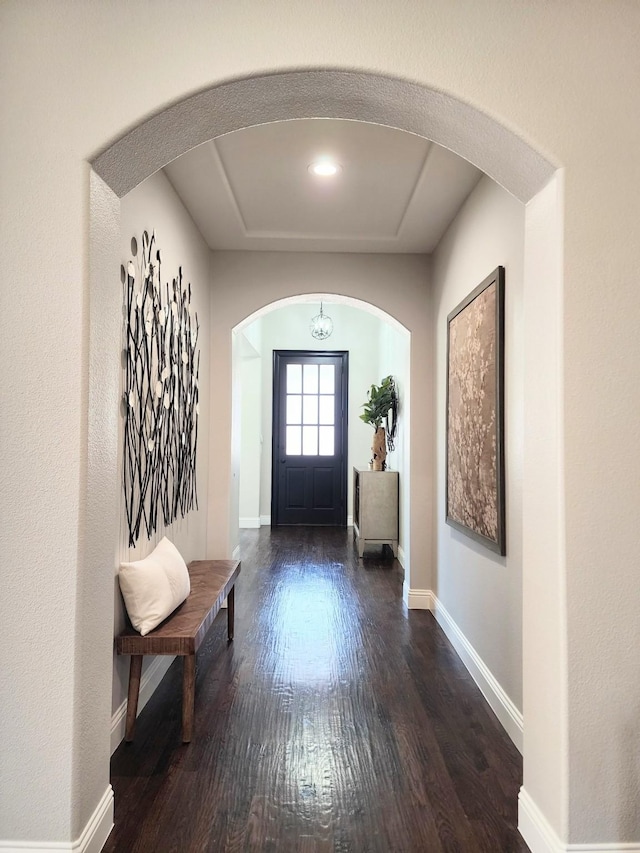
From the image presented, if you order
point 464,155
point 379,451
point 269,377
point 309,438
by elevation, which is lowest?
point 379,451

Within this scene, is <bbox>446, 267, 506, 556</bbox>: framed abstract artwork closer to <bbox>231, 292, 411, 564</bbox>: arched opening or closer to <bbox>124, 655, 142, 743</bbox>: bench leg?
<bbox>124, 655, 142, 743</bbox>: bench leg

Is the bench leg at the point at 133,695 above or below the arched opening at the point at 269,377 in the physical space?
below

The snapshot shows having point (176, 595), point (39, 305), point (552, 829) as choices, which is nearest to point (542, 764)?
point (552, 829)

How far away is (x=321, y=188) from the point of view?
127 inches

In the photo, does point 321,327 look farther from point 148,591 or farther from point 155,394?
point 148,591

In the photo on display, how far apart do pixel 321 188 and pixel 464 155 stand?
142 centimetres

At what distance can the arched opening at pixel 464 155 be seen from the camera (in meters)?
1.72

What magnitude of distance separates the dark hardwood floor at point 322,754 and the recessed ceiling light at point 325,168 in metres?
2.60

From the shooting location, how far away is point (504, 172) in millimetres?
1898

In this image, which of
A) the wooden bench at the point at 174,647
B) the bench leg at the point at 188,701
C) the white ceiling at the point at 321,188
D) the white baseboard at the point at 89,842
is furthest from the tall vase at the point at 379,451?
the white baseboard at the point at 89,842

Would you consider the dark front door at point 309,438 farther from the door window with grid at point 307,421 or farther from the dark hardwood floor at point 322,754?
the dark hardwood floor at point 322,754

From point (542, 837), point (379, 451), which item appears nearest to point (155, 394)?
point (542, 837)

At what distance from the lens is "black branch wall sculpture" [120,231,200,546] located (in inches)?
99.5

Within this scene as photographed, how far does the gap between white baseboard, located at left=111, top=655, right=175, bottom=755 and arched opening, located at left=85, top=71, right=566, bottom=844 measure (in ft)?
3.07
